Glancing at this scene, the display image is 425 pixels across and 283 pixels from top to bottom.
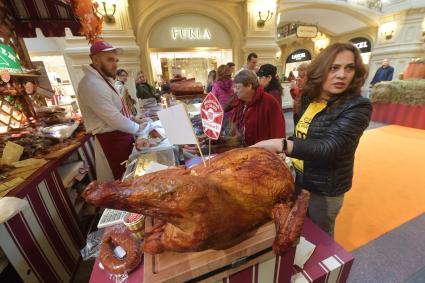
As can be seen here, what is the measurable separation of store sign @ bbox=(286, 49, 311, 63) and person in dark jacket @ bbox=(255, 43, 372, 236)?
14.3 m

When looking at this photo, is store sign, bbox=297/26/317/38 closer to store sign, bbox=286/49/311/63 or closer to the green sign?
store sign, bbox=286/49/311/63

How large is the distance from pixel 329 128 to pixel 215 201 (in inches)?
30.2

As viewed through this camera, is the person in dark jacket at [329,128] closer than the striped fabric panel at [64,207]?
Yes

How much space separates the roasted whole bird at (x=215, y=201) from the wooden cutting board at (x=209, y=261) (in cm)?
3

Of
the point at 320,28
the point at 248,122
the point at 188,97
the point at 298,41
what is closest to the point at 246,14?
the point at 188,97

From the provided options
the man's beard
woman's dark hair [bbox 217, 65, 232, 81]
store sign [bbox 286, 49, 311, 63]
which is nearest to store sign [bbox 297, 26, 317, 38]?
store sign [bbox 286, 49, 311, 63]

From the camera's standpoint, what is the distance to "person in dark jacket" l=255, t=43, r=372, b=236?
0.93m

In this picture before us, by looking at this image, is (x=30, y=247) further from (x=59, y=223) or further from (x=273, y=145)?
(x=273, y=145)

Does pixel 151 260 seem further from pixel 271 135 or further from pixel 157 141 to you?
pixel 271 135

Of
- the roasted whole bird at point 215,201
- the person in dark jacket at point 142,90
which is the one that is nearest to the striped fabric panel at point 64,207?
the roasted whole bird at point 215,201

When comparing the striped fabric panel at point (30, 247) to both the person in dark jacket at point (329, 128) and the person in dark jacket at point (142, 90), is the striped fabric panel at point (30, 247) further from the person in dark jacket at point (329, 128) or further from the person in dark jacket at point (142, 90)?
the person in dark jacket at point (142, 90)

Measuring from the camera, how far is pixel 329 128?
990 millimetres

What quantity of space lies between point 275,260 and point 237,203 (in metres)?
0.30

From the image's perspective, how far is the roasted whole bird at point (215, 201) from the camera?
52 cm
